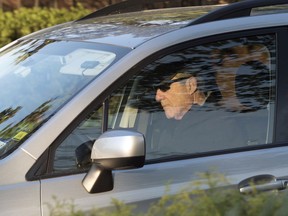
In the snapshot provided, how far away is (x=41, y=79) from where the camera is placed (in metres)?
3.57

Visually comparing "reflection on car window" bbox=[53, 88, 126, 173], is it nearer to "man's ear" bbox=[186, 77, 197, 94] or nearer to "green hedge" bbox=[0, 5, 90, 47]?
"man's ear" bbox=[186, 77, 197, 94]

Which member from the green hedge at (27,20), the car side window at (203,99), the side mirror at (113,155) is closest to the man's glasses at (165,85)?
the car side window at (203,99)

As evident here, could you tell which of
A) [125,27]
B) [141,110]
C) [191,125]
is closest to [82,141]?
[141,110]

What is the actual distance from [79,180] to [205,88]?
0.90m

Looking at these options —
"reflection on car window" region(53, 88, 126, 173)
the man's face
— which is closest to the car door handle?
the man's face

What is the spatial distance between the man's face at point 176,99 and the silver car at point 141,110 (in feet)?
0.04

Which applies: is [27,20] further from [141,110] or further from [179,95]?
[141,110]

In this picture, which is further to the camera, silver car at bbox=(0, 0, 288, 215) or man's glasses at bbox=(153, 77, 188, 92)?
man's glasses at bbox=(153, 77, 188, 92)

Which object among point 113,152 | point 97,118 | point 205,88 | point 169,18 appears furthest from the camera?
point 169,18

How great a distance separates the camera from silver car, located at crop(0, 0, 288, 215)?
119 inches

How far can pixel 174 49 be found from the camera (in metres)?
3.40

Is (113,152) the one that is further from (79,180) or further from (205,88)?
(205,88)

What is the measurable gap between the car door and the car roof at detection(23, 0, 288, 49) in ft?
0.44

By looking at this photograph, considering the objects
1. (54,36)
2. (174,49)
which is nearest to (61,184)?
(174,49)
